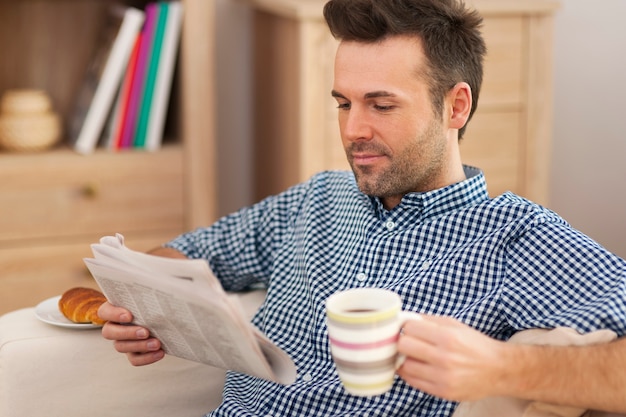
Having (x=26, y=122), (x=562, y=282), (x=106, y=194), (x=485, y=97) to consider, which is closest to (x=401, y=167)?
(x=562, y=282)

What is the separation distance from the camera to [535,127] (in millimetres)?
2352

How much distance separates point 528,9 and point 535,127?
11.5 inches

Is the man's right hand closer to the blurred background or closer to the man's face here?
the man's face

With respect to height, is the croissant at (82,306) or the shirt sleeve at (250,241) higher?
the shirt sleeve at (250,241)

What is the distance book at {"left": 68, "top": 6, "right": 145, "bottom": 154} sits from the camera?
7.64 feet

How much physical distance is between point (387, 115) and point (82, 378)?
0.58 m

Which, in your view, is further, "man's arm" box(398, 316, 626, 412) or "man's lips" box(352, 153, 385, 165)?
"man's lips" box(352, 153, 385, 165)

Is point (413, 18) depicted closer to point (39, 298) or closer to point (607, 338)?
point (607, 338)

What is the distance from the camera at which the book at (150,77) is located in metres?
2.34

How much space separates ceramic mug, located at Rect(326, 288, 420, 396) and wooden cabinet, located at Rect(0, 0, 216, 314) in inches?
58.6

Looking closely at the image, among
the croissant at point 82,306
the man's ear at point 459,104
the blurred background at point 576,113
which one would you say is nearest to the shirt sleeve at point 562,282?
the man's ear at point 459,104

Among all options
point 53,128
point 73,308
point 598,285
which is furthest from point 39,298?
point 598,285

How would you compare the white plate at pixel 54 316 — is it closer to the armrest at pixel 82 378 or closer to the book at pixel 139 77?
the armrest at pixel 82 378

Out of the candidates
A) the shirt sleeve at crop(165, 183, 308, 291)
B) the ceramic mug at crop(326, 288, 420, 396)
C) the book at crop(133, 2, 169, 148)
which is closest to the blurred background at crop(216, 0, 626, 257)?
the book at crop(133, 2, 169, 148)
